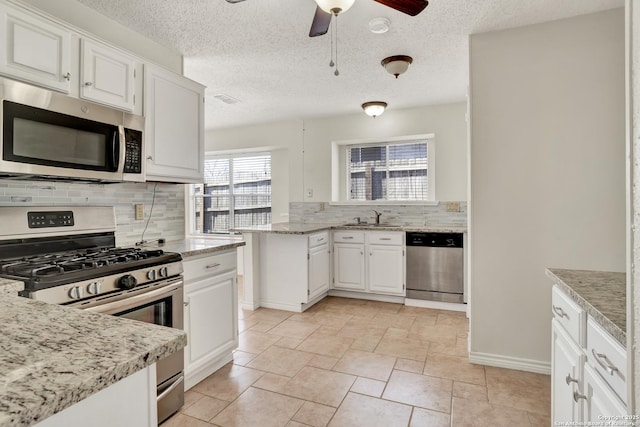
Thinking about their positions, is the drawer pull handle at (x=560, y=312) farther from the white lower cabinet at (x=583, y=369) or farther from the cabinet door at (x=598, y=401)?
the cabinet door at (x=598, y=401)

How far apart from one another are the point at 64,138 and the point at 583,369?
2.44 meters

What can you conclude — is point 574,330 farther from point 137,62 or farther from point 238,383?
point 137,62

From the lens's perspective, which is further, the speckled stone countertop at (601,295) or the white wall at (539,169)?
the white wall at (539,169)

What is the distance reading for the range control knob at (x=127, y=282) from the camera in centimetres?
166

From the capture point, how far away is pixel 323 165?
4.97 meters

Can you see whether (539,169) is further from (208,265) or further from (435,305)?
(208,265)

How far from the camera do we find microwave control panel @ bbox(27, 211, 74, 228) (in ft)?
5.92

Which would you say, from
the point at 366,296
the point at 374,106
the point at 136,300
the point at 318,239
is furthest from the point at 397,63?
the point at 366,296

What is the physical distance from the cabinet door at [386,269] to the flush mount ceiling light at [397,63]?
1976 millimetres

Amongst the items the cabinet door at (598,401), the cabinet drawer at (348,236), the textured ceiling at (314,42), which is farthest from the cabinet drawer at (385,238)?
the cabinet door at (598,401)

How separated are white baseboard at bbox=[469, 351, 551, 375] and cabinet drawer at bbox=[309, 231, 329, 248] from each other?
1.88 metres

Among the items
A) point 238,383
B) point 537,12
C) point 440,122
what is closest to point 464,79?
point 440,122

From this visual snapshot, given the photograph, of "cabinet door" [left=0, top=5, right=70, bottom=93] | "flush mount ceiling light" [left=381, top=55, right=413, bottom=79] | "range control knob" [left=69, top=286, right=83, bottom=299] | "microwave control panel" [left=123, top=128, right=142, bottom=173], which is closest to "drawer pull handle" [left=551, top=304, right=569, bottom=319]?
"range control knob" [left=69, top=286, right=83, bottom=299]

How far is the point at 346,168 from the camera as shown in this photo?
507 cm
